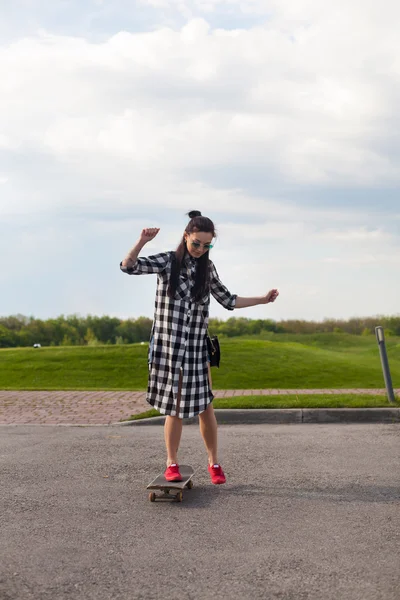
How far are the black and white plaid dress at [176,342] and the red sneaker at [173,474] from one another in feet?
1.33

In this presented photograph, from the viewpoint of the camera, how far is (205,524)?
474cm

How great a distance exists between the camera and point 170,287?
5.51 m

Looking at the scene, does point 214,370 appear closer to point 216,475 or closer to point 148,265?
point 216,475

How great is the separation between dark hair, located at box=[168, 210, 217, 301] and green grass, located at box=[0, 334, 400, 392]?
10.4 m

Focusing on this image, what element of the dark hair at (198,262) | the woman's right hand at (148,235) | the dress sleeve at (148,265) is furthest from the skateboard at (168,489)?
the woman's right hand at (148,235)

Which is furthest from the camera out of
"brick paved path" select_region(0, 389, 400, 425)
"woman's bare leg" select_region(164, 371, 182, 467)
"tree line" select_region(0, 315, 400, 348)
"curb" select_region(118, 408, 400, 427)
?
"tree line" select_region(0, 315, 400, 348)

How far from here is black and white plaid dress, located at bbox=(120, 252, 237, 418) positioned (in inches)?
217

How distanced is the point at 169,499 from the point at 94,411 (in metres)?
6.14

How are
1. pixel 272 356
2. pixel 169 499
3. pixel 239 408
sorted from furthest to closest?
pixel 272 356, pixel 239 408, pixel 169 499

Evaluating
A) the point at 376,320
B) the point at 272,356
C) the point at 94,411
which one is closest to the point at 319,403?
the point at 94,411

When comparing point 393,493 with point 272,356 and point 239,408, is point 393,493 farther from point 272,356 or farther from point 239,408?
point 272,356

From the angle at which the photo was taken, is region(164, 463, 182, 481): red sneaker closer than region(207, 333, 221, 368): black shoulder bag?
Yes

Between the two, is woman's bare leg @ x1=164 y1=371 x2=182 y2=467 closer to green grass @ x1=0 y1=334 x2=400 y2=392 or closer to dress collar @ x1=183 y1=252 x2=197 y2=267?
dress collar @ x1=183 y1=252 x2=197 y2=267

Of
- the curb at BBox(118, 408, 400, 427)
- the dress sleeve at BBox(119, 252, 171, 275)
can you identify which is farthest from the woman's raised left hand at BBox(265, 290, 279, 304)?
the curb at BBox(118, 408, 400, 427)
